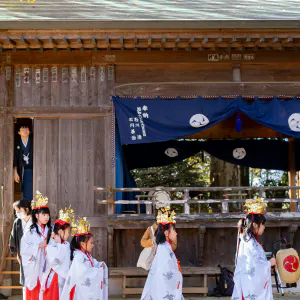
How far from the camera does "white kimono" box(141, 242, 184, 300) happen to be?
878cm

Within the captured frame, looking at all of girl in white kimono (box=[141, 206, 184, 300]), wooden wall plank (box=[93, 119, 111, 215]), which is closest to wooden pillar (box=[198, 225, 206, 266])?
wooden wall plank (box=[93, 119, 111, 215])

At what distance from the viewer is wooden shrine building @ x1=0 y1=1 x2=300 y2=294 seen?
1209 cm

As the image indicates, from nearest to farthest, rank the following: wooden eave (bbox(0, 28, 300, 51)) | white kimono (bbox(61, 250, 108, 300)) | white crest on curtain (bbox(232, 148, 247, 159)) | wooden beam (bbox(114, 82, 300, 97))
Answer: white kimono (bbox(61, 250, 108, 300)), wooden eave (bbox(0, 28, 300, 51)), wooden beam (bbox(114, 82, 300, 97)), white crest on curtain (bbox(232, 148, 247, 159))

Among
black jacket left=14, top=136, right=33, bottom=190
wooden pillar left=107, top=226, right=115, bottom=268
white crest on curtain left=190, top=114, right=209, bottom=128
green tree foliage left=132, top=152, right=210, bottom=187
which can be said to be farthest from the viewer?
green tree foliage left=132, top=152, right=210, bottom=187

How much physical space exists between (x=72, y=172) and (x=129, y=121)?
1498 mm

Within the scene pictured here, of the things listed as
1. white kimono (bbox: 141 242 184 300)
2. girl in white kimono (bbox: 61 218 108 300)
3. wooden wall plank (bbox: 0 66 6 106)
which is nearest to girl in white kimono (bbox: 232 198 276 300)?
white kimono (bbox: 141 242 184 300)

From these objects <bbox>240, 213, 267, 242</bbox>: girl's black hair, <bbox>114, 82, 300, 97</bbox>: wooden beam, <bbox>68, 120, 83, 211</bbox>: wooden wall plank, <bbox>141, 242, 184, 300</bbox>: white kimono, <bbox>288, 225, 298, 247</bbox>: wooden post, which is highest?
<bbox>114, 82, 300, 97</bbox>: wooden beam

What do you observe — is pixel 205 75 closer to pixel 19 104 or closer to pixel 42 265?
pixel 19 104

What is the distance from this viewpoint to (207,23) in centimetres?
1149

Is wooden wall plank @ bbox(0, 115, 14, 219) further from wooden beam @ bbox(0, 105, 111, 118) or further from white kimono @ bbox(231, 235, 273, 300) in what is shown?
white kimono @ bbox(231, 235, 273, 300)

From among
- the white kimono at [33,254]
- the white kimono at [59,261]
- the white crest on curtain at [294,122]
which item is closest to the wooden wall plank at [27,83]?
the white kimono at [33,254]

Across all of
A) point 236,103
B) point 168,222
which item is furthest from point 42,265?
point 236,103

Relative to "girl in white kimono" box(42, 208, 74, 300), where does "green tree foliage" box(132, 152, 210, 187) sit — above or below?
above

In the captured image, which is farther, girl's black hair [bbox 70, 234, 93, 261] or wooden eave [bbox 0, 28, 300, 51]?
wooden eave [bbox 0, 28, 300, 51]
